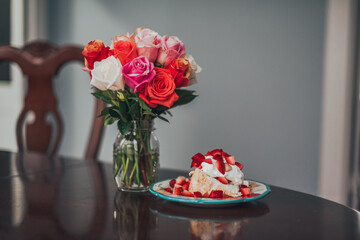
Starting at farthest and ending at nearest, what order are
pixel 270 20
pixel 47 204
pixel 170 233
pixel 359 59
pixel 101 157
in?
pixel 101 157, pixel 270 20, pixel 359 59, pixel 47 204, pixel 170 233

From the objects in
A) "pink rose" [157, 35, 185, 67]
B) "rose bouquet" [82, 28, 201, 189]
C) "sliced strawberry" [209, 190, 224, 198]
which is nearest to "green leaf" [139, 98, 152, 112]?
"rose bouquet" [82, 28, 201, 189]

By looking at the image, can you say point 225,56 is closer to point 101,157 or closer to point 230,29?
point 230,29

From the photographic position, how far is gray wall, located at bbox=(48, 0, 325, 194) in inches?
96.5

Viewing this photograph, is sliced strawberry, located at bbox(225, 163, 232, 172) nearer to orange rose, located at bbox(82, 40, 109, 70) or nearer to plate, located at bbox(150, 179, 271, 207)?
plate, located at bbox(150, 179, 271, 207)

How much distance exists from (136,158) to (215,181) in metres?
0.20

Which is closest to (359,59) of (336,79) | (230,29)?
(336,79)

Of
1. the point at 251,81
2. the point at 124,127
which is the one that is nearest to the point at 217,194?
the point at 124,127

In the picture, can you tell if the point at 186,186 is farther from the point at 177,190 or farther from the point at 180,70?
the point at 180,70

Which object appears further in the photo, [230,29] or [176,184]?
[230,29]

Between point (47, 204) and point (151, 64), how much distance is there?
336mm

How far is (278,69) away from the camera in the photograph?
251 cm

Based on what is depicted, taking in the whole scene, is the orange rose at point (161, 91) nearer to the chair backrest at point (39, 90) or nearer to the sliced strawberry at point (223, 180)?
the sliced strawberry at point (223, 180)

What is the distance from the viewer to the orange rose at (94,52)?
0.92 metres

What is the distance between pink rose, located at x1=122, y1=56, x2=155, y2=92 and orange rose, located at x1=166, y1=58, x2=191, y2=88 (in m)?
0.04
